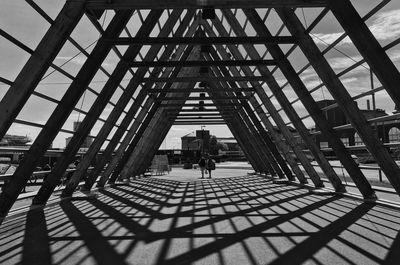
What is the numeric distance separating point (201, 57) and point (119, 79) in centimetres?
1268

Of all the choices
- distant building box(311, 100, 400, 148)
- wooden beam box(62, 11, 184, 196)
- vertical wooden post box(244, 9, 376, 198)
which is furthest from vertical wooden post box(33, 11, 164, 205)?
distant building box(311, 100, 400, 148)

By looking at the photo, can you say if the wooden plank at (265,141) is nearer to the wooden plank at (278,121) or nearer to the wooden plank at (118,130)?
the wooden plank at (278,121)

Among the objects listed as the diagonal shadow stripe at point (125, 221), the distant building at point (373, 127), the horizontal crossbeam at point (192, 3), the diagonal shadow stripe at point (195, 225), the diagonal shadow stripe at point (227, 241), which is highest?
the horizontal crossbeam at point (192, 3)

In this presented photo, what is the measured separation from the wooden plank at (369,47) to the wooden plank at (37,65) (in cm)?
586

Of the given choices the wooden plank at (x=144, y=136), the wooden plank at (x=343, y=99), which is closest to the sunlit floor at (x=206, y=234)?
the wooden plank at (x=343, y=99)

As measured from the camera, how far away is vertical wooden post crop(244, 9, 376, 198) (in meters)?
10.4

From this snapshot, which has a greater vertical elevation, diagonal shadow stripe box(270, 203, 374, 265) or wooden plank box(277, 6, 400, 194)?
wooden plank box(277, 6, 400, 194)

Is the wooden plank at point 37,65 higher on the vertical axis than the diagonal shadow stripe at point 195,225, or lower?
higher

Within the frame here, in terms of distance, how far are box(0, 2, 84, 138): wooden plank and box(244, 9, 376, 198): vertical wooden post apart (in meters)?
5.99

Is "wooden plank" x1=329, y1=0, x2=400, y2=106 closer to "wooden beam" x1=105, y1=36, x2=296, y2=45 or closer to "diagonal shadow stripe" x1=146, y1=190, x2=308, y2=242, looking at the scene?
"wooden beam" x1=105, y1=36, x2=296, y2=45

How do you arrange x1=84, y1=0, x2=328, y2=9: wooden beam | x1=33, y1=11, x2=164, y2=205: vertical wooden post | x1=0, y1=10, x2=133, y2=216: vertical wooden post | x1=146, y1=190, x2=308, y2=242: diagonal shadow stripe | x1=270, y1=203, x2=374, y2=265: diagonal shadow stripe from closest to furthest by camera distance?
1. x1=270, y1=203, x2=374, y2=265: diagonal shadow stripe
2. x1=146, y1=190, x2=308, y2=242: diagonal shadow stripe
3. x1=84, y1=0, x2=328, y2=9: wooden beam
4. x1=0, y1=10, x2=133, y2=216: vertical wooden post
5. x1=33, y1=11, x2=164, y2=205: vertical wooden post

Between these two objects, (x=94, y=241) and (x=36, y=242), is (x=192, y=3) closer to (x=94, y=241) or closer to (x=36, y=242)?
(x=94, y=241)

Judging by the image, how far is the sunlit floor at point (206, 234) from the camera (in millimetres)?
5105

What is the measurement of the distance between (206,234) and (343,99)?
17.7 ft
